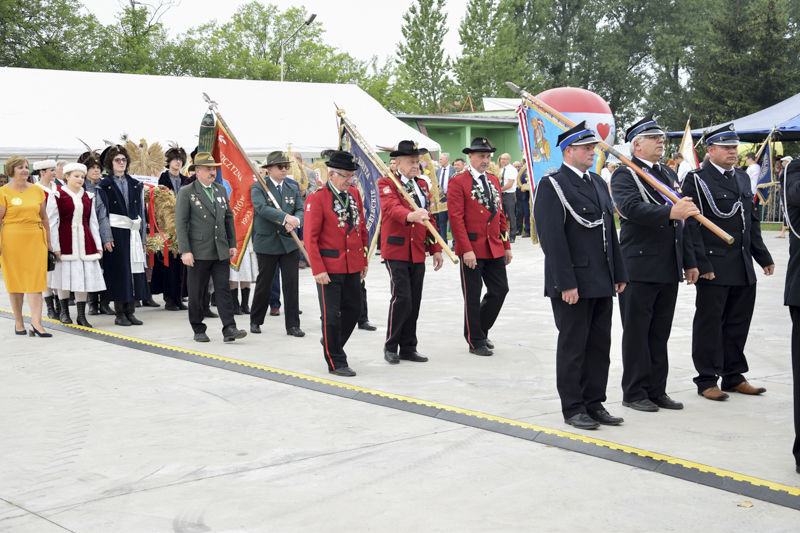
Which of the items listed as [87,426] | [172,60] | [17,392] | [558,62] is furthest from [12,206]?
[558,62]

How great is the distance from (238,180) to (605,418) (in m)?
6.09

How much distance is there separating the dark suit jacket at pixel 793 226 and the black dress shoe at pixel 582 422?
1.35 meters

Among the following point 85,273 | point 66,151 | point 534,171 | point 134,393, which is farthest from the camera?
point 66,151

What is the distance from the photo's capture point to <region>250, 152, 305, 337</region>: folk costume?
928 centimetres

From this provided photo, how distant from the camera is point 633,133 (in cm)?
595

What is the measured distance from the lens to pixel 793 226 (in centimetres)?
486

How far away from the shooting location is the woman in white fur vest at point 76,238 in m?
9.97

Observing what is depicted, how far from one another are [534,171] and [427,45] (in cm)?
5415

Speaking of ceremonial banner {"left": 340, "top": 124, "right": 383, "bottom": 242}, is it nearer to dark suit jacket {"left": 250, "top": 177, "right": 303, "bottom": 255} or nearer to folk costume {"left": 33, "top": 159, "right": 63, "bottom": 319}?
dark suit jacket {"left": 250, "top": 177, "right": 303, "bottom": 255}

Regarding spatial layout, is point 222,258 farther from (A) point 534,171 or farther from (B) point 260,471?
(B) point 260,471

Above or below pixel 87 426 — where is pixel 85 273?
above

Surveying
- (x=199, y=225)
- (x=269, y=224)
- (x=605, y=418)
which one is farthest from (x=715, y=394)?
(x=199, y=225)

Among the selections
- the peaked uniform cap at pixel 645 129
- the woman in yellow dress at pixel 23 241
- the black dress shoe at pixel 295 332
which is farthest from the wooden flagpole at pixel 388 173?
the woman in yellow dress at pixel 23 241

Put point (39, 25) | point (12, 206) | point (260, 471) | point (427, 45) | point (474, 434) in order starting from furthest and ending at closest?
point (427, 45), point (39, 25), point (12, 206), point (474, 434), point (260, 471)
